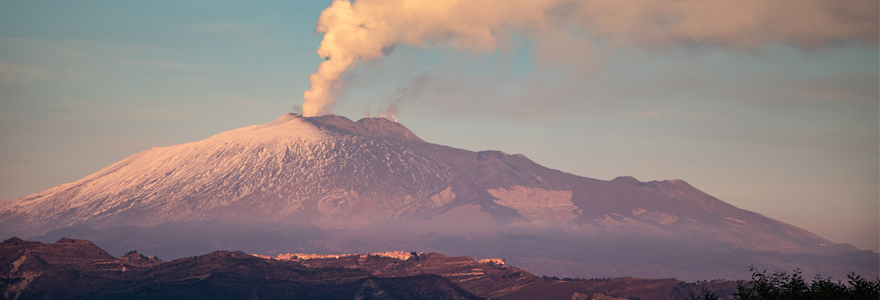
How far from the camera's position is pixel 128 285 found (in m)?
144

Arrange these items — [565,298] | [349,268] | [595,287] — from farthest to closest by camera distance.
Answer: [349,268]
[595,287]
[565,298]

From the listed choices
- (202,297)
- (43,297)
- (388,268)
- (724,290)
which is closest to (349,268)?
(388,268)

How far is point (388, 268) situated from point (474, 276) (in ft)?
59.2

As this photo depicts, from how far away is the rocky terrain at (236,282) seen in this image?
141 m

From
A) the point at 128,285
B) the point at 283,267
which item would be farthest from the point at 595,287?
the point at 128,285

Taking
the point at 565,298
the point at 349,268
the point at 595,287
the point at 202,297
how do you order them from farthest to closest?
the point at 349,268 < the point at 595,287 < the point at 565,298 < the point at 202,297

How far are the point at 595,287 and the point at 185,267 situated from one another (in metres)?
70.7

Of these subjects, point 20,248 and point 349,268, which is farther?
point 349,268

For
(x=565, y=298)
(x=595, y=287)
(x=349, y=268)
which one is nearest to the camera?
(x=565, y=298)

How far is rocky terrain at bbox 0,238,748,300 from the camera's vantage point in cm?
14075

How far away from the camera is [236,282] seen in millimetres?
145125

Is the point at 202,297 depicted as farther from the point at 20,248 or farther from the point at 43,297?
the point at 20,248

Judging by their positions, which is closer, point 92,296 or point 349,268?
point 92,296

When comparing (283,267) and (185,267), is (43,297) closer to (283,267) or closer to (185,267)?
(185,267)
